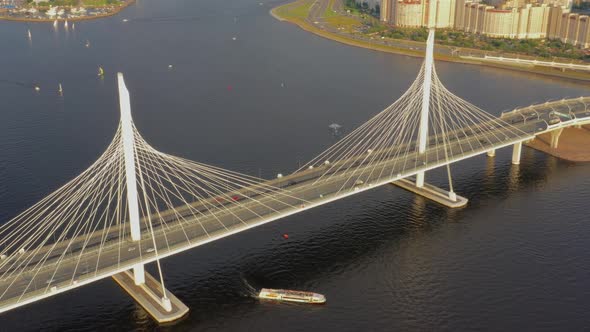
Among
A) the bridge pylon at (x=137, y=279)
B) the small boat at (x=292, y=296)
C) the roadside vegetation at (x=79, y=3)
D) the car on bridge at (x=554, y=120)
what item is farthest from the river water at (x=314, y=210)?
the roadside vegetation at (x=79, y=3)

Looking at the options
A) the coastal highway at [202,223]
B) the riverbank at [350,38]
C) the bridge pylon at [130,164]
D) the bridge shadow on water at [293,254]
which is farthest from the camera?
the riverbank at [350,38]

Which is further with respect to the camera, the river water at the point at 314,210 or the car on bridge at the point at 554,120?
the car on bridge at the point at 554,120

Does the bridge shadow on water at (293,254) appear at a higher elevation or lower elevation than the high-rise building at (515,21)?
lower

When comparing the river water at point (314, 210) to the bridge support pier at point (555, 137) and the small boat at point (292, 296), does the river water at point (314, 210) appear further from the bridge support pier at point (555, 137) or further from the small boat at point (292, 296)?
the bridge support pier at point (555, 137)

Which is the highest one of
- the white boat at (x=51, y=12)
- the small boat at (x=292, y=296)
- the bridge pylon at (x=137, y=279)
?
the white boat at (x=51, y=12)

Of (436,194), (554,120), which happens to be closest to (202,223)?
(436,194)

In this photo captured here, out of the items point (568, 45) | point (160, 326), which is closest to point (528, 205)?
point (160, 326)

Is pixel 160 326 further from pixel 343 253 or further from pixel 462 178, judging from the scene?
pixel 462 178

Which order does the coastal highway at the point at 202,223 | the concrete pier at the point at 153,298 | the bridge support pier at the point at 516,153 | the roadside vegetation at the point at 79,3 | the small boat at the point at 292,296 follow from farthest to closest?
the roadside vegetation at the point at 79,3 < the bridge support pier at the point at 516,153 < the small boat at the point at 292,296 < the concrete pier at the point at 153,298 < the coastal highway at the point at 202,223
